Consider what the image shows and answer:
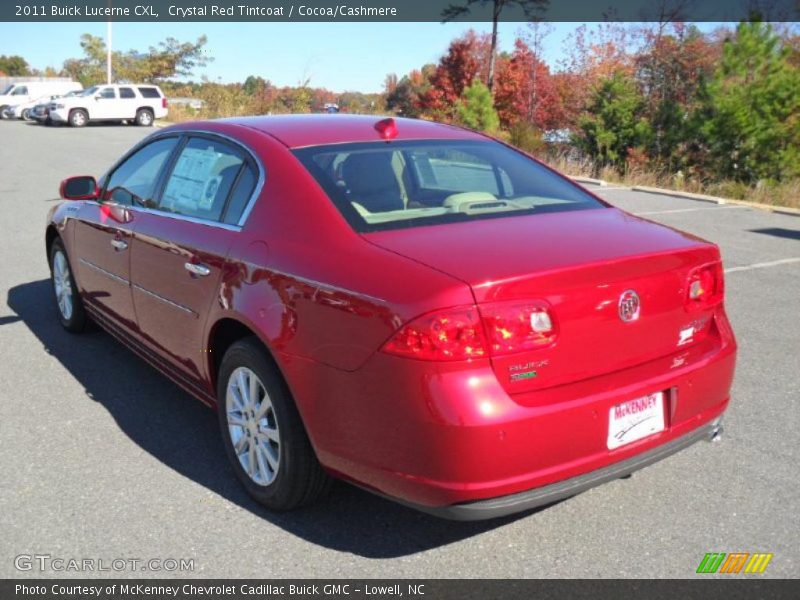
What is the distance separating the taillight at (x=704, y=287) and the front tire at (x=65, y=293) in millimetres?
4287

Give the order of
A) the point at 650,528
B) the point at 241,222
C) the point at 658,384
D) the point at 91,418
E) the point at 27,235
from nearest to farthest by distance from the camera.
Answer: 1. the point at 658,384
2. the point at 650,528
3. the point at 241,222
4. the point at 91,418
5. the point at 27,235

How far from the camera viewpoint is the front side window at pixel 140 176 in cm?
471

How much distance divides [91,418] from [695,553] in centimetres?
320

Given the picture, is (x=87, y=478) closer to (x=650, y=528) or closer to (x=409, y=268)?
(x=409, y=268)

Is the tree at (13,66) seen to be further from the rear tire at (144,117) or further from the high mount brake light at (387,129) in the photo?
the high mount brake light at (387,129)

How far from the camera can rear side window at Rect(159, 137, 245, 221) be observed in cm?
398

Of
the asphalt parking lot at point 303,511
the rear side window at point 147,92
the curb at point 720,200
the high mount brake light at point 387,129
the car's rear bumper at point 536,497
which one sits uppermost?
the rear side window at point 147,92

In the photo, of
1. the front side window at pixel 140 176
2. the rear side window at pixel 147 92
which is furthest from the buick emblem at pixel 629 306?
the rear side window at pixel 147 92

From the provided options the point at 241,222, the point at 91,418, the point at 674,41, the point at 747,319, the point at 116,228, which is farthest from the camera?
the point at 674,41

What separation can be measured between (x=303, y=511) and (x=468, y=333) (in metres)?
1.32

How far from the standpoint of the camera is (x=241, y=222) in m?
3.72

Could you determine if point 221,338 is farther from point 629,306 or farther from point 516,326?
point 629,306

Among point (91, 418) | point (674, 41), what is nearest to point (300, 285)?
point (91, 418)

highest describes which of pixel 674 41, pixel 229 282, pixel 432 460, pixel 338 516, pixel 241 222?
pixel 674 41
